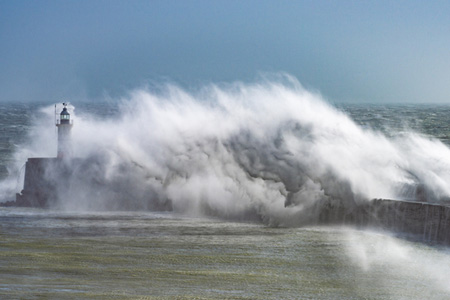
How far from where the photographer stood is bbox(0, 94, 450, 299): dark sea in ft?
33.0

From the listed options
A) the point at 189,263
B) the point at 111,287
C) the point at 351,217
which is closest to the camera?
the point at 111,287

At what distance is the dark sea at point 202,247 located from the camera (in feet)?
33.0

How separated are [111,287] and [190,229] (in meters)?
4.97

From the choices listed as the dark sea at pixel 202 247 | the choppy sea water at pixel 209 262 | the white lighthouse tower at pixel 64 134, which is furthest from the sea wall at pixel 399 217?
the white lighthouse tower at pixel 64 134

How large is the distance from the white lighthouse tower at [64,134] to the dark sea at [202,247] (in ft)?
4.22

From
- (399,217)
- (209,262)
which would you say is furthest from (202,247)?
(399,217)

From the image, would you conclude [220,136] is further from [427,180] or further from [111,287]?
[111,287]

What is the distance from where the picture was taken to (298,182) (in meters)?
17.1

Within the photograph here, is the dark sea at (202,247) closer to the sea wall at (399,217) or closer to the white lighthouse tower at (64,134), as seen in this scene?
the sea wall at (399,217)

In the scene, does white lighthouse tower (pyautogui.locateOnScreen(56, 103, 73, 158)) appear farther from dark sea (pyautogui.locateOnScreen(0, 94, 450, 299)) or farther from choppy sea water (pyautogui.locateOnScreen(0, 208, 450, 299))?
choppy sea water (pyautogui.locateOnScreen(0, 208, 450, 299))

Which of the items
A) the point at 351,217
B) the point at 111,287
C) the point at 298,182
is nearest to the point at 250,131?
the point at 298,182

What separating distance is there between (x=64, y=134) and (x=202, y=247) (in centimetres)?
965

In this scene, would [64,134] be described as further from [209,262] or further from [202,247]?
[209,262]

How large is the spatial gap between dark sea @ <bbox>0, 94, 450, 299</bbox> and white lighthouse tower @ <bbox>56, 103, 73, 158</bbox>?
129cm
